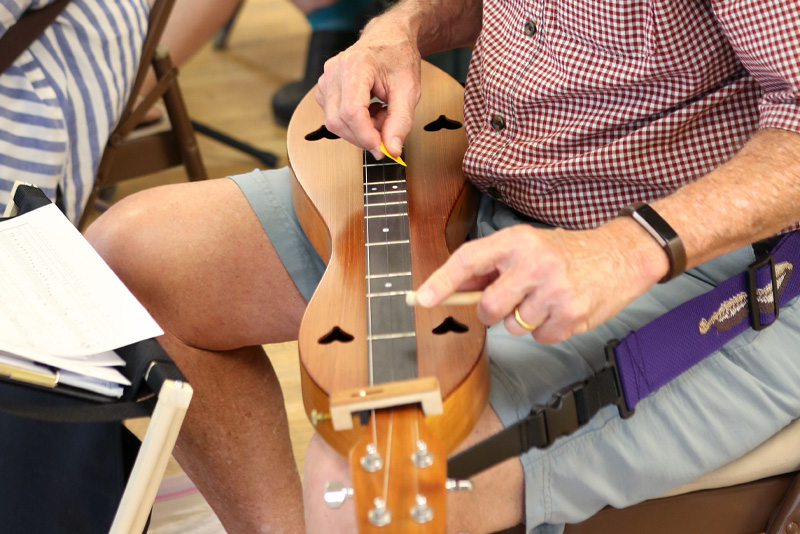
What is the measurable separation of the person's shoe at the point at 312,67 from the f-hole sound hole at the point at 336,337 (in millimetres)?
1661

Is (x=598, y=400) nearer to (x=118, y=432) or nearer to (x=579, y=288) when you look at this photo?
(x=579, y=288)

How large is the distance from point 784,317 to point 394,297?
16.6 inches

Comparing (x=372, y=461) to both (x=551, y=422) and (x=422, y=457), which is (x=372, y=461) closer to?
(x=422, y=457)

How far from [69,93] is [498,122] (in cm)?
80

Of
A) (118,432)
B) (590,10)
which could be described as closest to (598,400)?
(590,10)

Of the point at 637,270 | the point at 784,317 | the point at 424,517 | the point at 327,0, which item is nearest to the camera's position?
the point at 424,517

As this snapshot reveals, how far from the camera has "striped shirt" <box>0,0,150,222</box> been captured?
51.6 inches

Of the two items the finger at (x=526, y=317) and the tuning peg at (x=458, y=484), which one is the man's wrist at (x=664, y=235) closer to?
the finger at (x=526, y=317)

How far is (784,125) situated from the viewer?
77 cm

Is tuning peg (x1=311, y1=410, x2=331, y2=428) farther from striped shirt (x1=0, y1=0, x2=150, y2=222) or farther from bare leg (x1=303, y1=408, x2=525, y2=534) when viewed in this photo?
striped shirt (x1=0, y1=0, x2=150, y2=222)

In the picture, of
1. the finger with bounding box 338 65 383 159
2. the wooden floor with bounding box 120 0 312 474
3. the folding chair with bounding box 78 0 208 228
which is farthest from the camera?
the wooden floor with bounding box 120 0 312 474

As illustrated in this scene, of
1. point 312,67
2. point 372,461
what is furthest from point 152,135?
point 372,461

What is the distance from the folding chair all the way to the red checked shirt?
2.75 ft

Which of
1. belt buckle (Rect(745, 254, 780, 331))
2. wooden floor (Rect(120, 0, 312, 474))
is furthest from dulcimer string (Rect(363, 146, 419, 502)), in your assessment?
wooden floor (Rect(120, 0, 312, 474))
